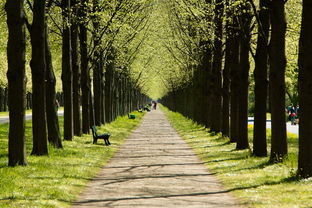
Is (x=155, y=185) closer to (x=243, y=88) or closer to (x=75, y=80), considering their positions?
(x=243, y=88)

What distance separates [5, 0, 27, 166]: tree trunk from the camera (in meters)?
14.6

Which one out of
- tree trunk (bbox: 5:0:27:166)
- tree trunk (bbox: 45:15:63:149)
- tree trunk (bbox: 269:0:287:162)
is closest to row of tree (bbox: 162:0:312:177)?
tree trunk (bbox: 269:0:287:162)

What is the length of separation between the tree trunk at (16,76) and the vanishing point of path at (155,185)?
2.48 m

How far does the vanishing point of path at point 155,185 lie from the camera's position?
414 inches

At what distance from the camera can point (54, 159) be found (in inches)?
683

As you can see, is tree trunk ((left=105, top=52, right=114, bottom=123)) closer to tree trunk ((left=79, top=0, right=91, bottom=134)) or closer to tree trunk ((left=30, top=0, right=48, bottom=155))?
tree trunk ((left=79, top=0, right=91, bottom=134))

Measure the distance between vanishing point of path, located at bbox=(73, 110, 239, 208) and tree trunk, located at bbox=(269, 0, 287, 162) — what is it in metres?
2.39

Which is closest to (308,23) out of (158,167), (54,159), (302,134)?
(302,134)

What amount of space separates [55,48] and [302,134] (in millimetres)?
25297

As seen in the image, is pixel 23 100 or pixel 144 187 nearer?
pixel 144 187

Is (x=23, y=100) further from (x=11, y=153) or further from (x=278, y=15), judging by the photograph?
(x=278, y=15)

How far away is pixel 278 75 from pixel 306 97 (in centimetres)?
317

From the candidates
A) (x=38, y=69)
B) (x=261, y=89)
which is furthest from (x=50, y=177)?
(x=261, y=89)

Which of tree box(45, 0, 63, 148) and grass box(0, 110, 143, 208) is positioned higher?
tree box(45, 0, 63, 148)
